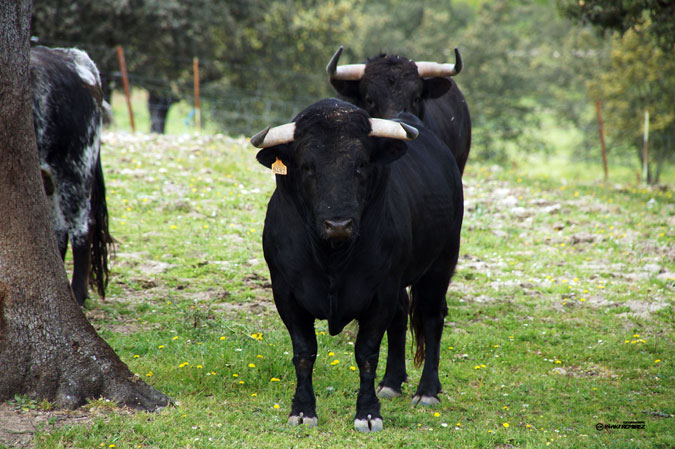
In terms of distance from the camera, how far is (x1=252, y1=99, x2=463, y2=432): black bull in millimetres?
4668

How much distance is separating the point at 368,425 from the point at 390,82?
4.43 metres

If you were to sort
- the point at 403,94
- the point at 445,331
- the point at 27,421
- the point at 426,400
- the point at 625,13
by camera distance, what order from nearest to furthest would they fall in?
the point at 27,421 → the point at 426,400 → the point at 445,331 → the point at 403,94 → the point at 625,13

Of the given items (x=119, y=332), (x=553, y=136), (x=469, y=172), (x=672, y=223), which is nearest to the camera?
(x=119, y=332)

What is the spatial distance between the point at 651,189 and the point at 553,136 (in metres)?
27.0

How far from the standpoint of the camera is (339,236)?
4.45 m

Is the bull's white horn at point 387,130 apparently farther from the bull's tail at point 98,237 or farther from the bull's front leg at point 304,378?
the bull's tail at point 98,237

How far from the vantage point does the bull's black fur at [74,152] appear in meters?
7.05

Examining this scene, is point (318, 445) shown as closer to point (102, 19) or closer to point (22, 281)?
point (22, 281)

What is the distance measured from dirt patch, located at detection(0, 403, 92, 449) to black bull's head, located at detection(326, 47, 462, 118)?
4.60m

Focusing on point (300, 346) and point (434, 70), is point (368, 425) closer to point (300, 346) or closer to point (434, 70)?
point (300, 346)

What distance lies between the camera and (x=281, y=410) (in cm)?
524

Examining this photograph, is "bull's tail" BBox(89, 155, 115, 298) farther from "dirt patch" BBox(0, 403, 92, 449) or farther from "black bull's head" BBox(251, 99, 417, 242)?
"black bull's head" BBox(251, 99, 417, 242)

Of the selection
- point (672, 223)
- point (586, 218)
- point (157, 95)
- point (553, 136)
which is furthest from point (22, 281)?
point (553, 136)

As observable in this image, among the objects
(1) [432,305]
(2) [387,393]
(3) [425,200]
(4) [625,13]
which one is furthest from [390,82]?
(4) [625,13]
